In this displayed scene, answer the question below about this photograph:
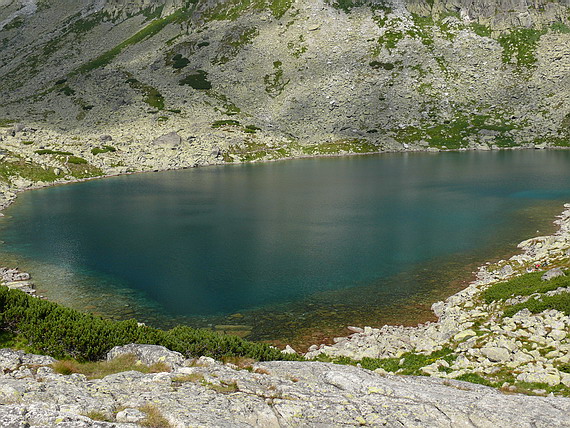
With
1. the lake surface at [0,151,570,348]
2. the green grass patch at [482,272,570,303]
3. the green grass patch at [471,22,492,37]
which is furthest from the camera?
the green grass patch at [471,22,492,37]

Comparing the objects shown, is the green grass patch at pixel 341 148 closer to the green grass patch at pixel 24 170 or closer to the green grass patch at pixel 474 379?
the green grass patch at pixel 24 170

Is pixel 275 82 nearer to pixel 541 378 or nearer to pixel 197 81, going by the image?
pixel 197 81

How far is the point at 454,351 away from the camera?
70.5 feet

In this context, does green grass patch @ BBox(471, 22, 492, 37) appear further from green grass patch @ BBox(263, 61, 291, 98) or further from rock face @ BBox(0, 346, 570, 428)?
rock face @ BBox(0, 346, 570, 428)

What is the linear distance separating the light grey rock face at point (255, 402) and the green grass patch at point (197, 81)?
150 metres

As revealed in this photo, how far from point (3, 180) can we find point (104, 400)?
92489 millimetres

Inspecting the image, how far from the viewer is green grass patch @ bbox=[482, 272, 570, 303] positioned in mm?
26000

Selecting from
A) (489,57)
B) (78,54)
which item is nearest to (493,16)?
(489,57)

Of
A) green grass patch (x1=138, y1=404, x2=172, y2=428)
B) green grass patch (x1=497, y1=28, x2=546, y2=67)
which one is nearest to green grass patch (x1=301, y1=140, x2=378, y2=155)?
green grass patch (x1=497, y1=28, x2=546, y2=67)

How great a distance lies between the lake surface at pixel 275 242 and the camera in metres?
32.3

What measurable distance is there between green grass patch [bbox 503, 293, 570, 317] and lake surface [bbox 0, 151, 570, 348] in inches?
250

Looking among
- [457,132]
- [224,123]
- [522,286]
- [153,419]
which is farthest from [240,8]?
[153,419]

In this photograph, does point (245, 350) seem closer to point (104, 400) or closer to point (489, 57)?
point (104, 400)

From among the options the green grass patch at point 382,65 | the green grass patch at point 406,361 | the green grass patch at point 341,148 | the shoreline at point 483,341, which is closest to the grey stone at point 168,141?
the green grass patch at point 341,148
